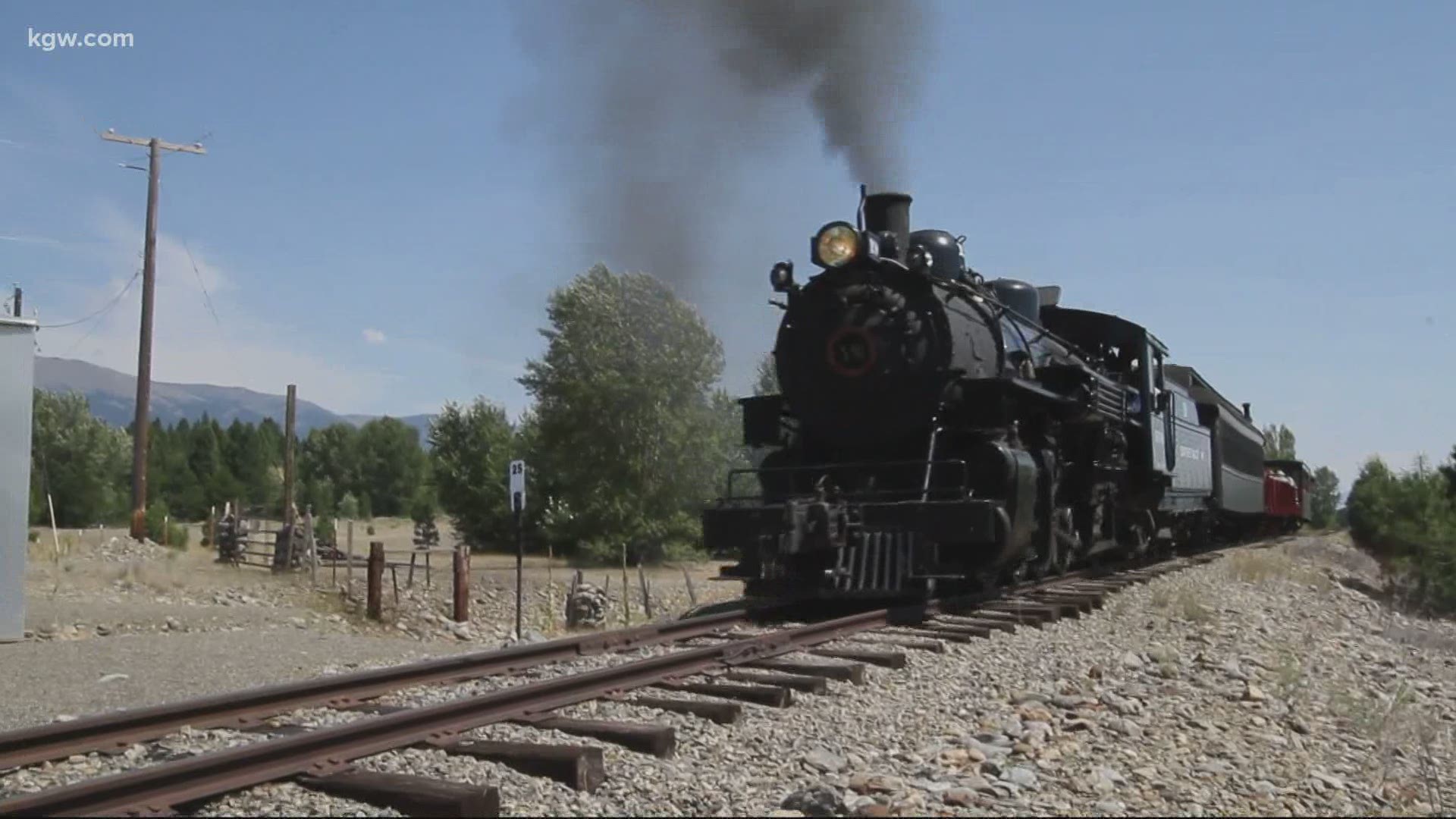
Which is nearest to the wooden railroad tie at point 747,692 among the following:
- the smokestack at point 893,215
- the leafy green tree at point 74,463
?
the smokestack at point 893,215

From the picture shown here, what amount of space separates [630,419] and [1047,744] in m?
27.5

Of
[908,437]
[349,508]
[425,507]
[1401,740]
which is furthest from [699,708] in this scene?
[349,508]

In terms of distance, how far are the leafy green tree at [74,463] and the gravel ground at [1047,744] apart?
58.2m

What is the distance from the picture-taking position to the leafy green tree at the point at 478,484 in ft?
131

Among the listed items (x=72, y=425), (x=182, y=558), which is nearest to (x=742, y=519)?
(x=182, y=558)

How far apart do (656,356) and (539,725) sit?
2832 cm

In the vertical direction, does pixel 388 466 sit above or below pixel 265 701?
above

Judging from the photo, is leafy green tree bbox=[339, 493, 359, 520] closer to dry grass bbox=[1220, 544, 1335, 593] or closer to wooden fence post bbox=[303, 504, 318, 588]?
wooden fence post bbox=[303, 504, 318, 588]

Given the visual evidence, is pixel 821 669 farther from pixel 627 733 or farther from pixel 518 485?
pixel 518 485

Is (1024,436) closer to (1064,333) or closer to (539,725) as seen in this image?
(1064,333)

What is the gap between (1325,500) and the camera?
83.2 meters

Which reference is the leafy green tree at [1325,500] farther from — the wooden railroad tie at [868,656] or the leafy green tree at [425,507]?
the wooden railroad tie at [868,656]

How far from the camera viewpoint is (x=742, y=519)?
10594mm

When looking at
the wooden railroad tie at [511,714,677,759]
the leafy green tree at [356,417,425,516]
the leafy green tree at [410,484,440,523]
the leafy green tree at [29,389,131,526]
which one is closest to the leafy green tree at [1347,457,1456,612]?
the wooden railroad tie at [511,714,677,759]
